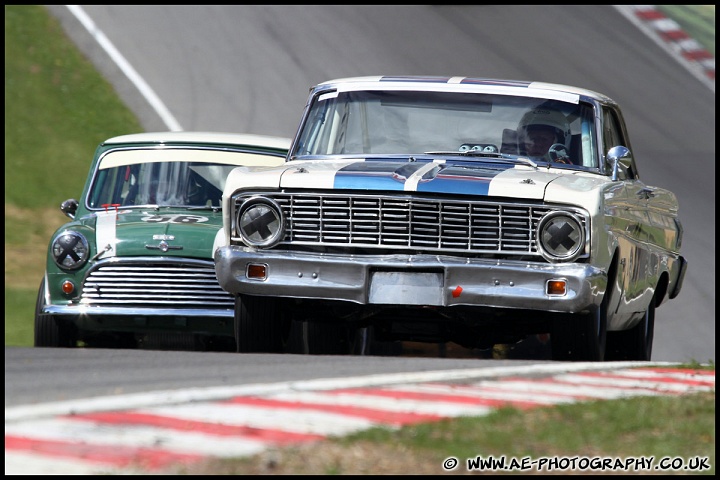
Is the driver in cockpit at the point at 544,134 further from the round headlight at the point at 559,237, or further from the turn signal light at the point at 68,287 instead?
the turn signal light at the point at 68,287

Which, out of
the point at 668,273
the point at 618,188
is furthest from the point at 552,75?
the point at 618,188

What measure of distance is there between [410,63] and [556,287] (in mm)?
17662

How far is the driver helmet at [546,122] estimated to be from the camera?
8.80 m

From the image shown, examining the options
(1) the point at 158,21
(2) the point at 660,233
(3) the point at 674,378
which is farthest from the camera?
(1) the point at 158,21

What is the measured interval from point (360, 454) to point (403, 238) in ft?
10.7

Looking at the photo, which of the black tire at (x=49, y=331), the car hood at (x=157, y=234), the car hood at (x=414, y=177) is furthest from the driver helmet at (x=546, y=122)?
the black tire at (x=49, y=331)

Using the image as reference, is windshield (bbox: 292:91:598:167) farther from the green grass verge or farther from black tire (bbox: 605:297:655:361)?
the green grass verge

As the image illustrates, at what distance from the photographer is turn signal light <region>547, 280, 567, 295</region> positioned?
Answer: 24.9 ft

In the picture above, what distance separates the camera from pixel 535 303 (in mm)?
7590

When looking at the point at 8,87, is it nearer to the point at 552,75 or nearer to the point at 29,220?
the point at 29,220

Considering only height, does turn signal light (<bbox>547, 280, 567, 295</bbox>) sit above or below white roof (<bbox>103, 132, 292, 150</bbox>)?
below

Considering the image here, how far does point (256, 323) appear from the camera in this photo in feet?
27.2

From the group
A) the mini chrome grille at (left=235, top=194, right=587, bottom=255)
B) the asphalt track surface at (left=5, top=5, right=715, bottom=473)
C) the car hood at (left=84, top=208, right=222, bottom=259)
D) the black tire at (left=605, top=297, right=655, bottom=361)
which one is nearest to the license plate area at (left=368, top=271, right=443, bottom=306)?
the mini chrome grille at (left=235, top=194, right=587, bottom=255)

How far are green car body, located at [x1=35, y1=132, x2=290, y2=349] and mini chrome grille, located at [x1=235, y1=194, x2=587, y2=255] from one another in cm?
166
